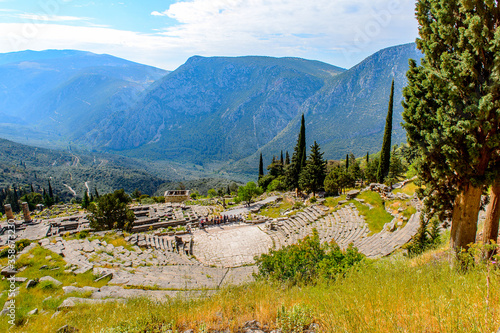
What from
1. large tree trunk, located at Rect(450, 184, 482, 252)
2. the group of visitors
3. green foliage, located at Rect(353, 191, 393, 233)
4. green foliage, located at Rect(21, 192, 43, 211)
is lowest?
green foliage, located at Rect(21, 192, 43, 211)

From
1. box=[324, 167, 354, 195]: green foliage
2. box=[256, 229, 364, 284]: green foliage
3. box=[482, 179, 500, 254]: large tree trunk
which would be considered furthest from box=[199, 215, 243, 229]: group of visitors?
box=[482, 179, 500, 254]: large tree trunk

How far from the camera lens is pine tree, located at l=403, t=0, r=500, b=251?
5871mm

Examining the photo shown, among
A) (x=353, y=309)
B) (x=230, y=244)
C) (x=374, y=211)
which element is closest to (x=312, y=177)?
(x=374, y=211)

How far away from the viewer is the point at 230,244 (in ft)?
71.2

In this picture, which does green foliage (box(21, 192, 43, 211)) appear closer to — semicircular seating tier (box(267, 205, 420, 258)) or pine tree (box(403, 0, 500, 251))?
semicircular seating tier (box(267, 205, 420, 258))

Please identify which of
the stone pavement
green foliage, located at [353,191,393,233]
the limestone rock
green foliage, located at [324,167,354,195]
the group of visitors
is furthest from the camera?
green foliage, located at [324,167,354,195]

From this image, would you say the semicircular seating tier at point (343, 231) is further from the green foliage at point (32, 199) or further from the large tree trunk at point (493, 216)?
the green foliage at point (32, 199)

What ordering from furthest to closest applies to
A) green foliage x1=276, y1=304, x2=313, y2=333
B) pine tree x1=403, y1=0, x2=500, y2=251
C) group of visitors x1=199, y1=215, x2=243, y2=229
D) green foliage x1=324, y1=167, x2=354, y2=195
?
green foliage x1=324, y1=167, x2=354, y2=195, group of visitors x1=199, y1=215, x2=243, y2=229, pine tree x1=403, y1=0, x2=500, y2=251, green foliage x1=276, y1=304, x2=313, y2=333

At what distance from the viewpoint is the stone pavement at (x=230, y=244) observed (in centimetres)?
1861

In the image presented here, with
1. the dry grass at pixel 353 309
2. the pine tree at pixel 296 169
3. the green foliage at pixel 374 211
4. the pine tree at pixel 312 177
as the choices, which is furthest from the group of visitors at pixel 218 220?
the dry grass at pixel 353 309

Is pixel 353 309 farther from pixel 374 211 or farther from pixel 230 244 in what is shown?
pixel 230 244

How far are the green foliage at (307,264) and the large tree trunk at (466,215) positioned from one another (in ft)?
9.46


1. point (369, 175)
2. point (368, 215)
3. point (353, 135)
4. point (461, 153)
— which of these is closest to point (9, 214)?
point (368, 215)

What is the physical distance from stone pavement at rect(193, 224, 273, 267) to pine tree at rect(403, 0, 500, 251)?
43.1 feet
